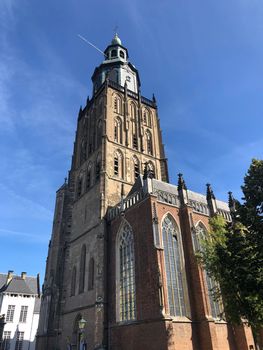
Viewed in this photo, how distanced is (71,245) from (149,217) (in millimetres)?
12629

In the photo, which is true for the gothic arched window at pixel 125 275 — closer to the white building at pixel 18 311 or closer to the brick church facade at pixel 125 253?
the brick church facade at pixel 125 253

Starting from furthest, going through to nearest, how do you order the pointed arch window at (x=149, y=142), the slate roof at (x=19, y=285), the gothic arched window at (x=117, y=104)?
1. the slate roof at (x=19, y=285)
2. the gothic arched window at (x=117, y=104)
3. the pointed arch window at (x=149, y=142)

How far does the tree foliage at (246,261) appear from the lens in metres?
13.6

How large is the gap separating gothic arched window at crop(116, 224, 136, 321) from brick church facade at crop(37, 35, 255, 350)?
0.23 feet

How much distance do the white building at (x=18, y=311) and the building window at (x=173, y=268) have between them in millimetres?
29520

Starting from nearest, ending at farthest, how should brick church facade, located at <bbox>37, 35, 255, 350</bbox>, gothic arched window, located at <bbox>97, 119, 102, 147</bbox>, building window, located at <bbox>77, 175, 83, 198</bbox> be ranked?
1. brick church facade, located at <bbox>37, 35, 255, 350</bbox>
2. building window, located at <bbox>77, 175, 83, 198</bbox>
3. gothic arched window, located at <bbox>97, 119, 102, 147</bbox>

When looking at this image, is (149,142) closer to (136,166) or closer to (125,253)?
(136,166)

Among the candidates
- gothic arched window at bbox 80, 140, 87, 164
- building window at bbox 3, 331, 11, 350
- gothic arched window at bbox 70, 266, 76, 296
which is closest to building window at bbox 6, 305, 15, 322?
building window at bbox 3, 331, 11, 350

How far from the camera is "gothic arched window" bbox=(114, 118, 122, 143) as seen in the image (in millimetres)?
32938

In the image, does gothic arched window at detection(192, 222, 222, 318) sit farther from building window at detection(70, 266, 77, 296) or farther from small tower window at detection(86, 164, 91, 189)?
small tower window at detection(86, 164, 91, 189)

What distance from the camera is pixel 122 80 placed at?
3972 centimetres

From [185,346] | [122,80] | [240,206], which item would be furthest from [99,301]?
[122,80]

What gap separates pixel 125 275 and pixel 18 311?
2722 cm

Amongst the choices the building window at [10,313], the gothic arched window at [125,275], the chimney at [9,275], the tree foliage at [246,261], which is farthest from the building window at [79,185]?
the building window at [10,313]
